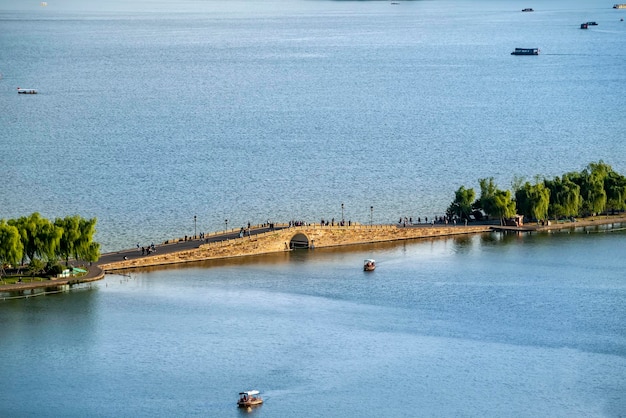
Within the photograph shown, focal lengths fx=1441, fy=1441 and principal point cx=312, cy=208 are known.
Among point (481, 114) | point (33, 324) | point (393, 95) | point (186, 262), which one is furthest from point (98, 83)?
point (33, 324)

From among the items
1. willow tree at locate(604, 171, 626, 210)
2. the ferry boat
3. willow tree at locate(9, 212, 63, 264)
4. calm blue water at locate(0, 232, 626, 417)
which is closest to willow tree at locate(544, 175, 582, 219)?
willow tree at locate(604, 171, 626, 210)

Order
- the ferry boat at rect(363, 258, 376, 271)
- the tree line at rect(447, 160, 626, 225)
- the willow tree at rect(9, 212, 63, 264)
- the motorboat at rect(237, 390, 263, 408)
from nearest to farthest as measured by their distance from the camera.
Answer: the motorboat at rect(237, 390, 263, 408) < the willow tree at rect(9, 212, 63, 264) < the ferry boat at rect(363, 258, 376, 271) < the tree line at rect(447, 160, 626, 225)

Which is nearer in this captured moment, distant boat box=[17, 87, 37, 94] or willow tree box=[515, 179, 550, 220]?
willow tree box=[515, 179, 550, 220]

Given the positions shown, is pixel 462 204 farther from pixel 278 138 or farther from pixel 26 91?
pixel 26 91

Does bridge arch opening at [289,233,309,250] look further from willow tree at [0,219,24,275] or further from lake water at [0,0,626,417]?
willow tree at [0,219,24,275]

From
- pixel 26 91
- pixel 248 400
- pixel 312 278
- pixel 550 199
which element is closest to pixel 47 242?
pixel 312 278

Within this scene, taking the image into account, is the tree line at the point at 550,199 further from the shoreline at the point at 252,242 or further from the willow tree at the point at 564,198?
the shoreline at the point at 252,242

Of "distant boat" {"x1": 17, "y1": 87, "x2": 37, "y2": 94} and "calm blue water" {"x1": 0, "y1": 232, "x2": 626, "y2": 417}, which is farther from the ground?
"distant boat" {"x1": 17, "y1": 87, "x2": 37, "y2": 94}
